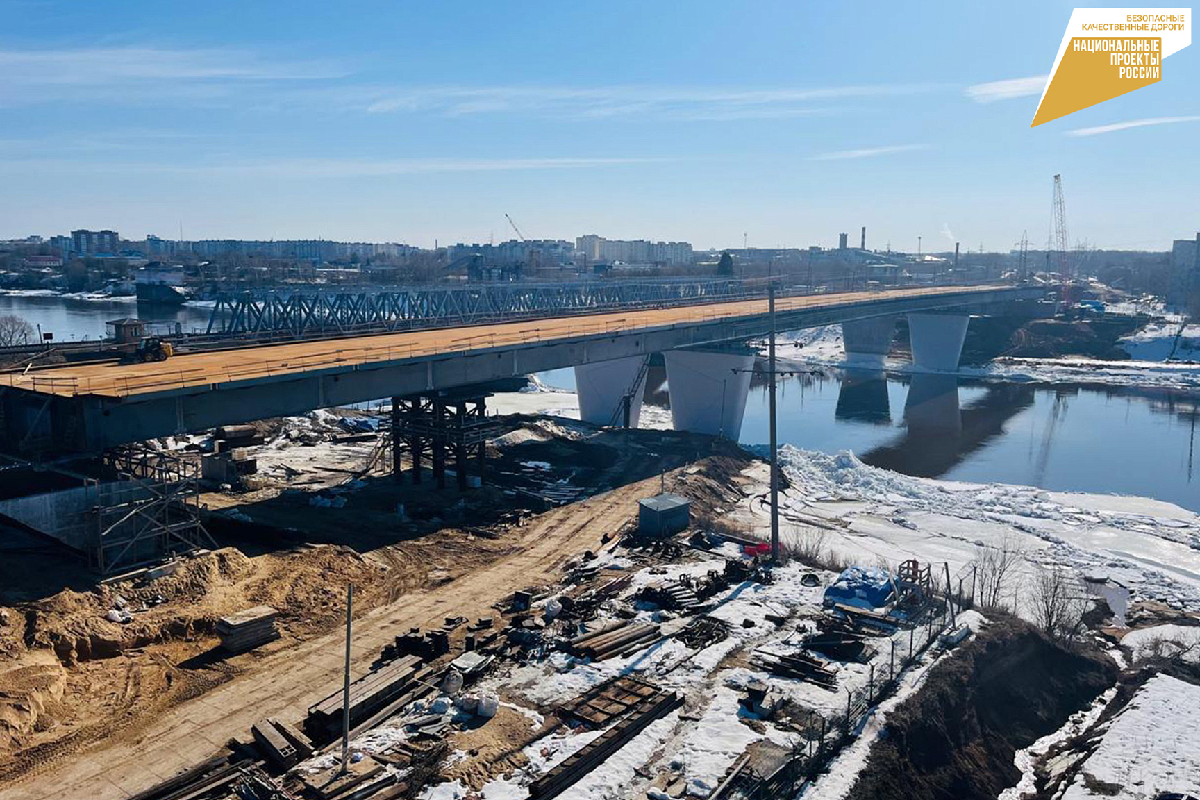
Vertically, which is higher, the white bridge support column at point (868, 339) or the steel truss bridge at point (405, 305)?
the steel truss bridge at point (405, 305)

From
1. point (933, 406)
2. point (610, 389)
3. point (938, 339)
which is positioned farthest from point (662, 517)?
point (938, 339)

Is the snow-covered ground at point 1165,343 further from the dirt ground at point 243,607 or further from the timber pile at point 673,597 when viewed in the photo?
the timber pile at point 673,597

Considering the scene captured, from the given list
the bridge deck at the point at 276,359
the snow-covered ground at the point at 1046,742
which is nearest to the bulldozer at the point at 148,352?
the bridge deck at the point at 276,359

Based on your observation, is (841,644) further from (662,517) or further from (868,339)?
(868,339)

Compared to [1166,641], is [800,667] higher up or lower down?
higher up

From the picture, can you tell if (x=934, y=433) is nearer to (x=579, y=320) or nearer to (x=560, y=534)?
(x=579, y=320)

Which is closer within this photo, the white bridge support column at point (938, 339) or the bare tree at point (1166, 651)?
the bare tree at point (1166, 651)
